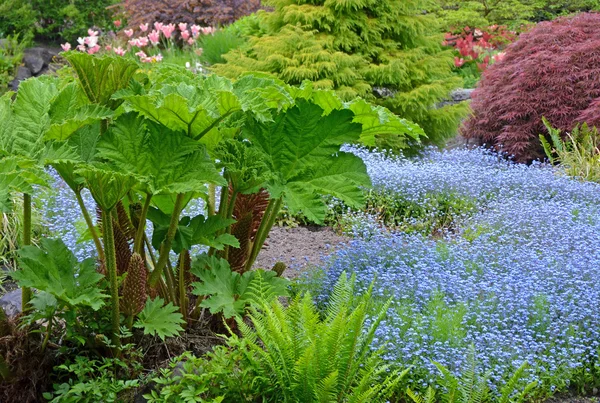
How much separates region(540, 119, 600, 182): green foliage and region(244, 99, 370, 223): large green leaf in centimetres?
465

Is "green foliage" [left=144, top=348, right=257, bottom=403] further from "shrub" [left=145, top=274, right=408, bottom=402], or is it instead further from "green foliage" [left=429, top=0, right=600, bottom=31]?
→ "green foliage" [left=429, top=0, right=600, bottom=31]

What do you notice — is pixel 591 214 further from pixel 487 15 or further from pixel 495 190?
pixel 487 15

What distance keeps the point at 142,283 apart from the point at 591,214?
3.74m

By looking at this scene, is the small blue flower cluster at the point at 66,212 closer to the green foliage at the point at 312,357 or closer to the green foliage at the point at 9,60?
the green foliage at the point at 312,357

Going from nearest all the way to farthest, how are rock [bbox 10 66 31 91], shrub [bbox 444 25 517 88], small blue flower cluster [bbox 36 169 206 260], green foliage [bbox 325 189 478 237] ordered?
small blue flower cluster [bbox 36 169 206 260], green foliage [bbox 325 189 478 237], shrub [bbox 444 25 517 88], rock [bbox 10 66 31 91]

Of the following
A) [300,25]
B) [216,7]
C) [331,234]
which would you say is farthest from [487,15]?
[331,234]

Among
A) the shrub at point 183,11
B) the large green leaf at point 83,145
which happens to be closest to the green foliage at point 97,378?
A: the large green leaf at point 83,145

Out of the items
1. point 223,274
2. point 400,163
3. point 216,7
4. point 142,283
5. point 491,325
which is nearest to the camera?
point 142,283

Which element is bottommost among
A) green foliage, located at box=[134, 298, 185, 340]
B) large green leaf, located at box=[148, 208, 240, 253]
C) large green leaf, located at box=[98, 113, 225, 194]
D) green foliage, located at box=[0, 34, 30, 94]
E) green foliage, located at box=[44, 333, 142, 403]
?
green foliage, located at box=[44, 333, 142, 403]

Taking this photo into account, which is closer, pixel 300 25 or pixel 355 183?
pixel 355 183

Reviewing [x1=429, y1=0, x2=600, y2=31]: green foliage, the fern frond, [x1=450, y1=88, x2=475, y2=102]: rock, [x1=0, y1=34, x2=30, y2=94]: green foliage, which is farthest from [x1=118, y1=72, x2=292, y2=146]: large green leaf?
[x1=429, y1=0, x2=600, y2=31]: green foliage

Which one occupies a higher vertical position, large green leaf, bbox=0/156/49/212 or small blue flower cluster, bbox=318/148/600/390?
small blue flower cluster, bbox=318/148/600/390

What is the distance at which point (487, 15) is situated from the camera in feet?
51.7

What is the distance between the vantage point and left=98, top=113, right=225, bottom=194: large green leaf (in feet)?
7.50
